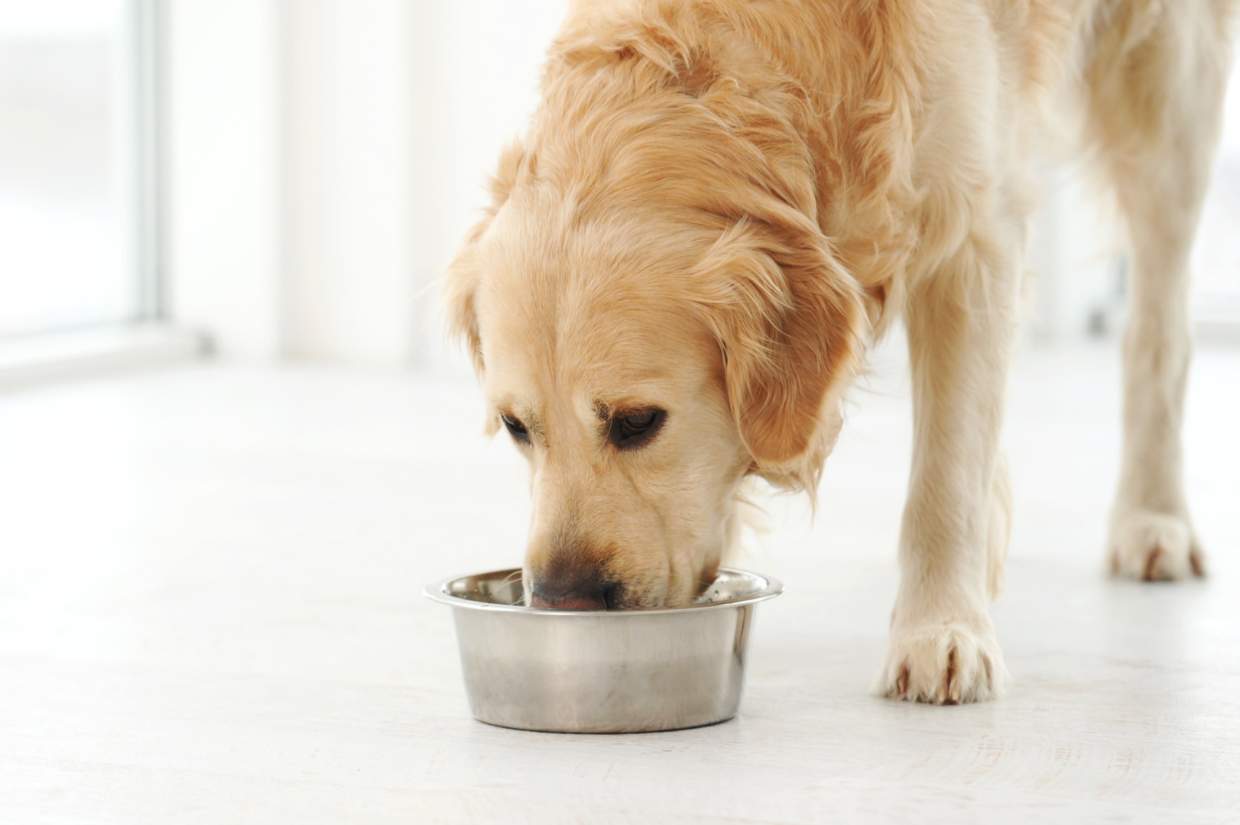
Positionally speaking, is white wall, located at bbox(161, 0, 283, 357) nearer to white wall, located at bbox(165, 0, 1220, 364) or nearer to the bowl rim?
white wall, located at bbox(165, 0, 1220, 364)

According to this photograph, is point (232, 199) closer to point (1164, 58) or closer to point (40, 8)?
point (40, 8)

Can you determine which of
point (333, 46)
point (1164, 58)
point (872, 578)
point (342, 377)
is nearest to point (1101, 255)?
point (1164, 58)

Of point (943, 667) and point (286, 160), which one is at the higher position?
point (286, 160)

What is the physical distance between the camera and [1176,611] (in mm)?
2586

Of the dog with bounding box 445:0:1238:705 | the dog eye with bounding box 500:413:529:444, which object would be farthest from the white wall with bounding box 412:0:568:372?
the dog eye with bounding box 500:413:529:444

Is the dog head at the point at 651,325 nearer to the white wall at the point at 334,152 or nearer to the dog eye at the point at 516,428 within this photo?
the dog eye at the point at 516,428

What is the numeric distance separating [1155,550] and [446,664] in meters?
1.23

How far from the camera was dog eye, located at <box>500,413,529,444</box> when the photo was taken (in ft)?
6.52

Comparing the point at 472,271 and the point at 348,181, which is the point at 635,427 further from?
the point at 348,181

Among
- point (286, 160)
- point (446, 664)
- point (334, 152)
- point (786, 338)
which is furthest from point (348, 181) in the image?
point (786, 338)

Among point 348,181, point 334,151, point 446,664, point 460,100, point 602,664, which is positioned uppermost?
point 460,100

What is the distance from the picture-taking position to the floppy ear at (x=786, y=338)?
195cm

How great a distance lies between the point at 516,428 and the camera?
200cm

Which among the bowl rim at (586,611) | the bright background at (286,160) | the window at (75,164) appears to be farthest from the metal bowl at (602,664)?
the bright background at (286,160)
